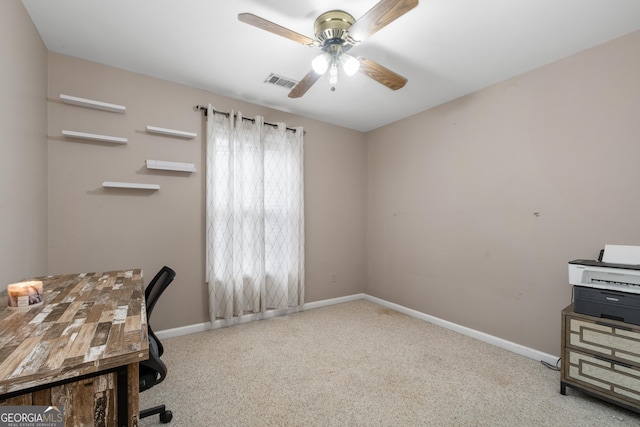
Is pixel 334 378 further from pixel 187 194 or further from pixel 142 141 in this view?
pixel 142 141

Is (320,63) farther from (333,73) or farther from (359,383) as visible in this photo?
(359,383)

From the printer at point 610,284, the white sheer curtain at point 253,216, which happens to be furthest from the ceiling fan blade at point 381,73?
the printer at point 610,284

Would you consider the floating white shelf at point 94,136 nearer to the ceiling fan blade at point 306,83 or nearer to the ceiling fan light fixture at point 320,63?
the ceiling fan blade at point 306,83

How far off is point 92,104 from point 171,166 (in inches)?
30.7

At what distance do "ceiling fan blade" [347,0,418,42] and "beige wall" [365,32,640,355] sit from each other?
180cm

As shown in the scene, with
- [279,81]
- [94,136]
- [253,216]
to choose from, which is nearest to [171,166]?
[94,136]

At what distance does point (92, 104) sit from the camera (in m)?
2.50

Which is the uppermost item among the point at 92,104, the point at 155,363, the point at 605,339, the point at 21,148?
the point at 92,104

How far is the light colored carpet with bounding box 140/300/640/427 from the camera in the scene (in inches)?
69.9

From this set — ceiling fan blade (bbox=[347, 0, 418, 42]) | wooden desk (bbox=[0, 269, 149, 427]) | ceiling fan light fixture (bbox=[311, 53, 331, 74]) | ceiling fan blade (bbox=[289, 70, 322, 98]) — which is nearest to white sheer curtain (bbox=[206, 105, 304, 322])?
ceiling fan blade (bbox=[289, 70, 322, 98])

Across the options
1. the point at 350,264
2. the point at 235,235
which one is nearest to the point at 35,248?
the point at 235,235

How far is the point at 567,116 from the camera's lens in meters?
2.38

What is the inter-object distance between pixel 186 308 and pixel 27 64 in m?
2.33

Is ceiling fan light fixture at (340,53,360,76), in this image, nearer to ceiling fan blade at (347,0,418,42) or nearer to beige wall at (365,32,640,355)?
ceiling fan blade at (347,0,418,42)
